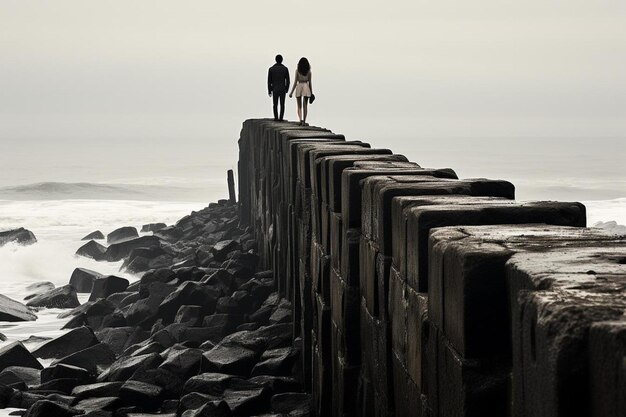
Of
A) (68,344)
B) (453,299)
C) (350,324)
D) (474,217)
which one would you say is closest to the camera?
(453,299)

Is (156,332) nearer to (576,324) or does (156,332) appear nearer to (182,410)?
(182,410)

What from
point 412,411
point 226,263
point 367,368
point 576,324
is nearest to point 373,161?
point 367,368

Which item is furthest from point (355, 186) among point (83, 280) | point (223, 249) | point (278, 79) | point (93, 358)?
point (83, 280)

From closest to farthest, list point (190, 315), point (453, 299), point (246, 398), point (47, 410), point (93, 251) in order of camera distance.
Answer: point (453, 299)
point (47, 410)
point (246, 398)
point (190, 315)
point (93, 251)

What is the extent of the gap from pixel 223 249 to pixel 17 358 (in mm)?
6377

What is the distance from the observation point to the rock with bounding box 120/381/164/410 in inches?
364

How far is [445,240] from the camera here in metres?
4.03

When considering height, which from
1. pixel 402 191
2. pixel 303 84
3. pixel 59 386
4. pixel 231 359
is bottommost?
pixel 59 386

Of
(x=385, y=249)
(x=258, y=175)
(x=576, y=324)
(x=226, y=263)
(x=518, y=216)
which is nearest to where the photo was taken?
(x=576, y=324)

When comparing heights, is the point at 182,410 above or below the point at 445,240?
below

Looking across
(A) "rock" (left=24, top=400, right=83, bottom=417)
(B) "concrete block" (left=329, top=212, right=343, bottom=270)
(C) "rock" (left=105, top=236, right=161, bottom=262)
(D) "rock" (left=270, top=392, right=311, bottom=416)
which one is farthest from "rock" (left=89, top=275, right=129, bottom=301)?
(B) "concrete block" (left=329, top=212, right=343, bottom=270)

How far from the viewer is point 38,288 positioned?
68.2 feet

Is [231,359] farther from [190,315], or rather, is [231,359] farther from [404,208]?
[404,208]

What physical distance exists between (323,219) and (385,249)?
2.78 meters
